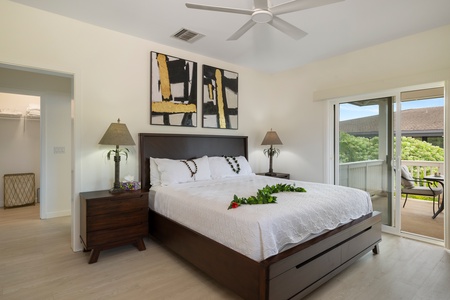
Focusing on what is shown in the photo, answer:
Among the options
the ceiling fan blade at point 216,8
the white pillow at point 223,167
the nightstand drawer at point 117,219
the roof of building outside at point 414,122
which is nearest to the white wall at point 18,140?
the nightstand drawer at point 117,219

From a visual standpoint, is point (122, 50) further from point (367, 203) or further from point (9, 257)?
point (367, 203)

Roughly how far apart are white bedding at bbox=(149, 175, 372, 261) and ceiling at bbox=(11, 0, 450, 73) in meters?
1.98

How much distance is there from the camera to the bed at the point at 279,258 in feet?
5.32

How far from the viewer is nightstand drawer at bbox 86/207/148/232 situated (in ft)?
8.23

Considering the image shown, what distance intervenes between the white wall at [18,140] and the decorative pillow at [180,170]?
3727mm

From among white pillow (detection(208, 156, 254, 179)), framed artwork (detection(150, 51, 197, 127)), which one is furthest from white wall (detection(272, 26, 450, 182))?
framed artwork (detection(150, 51, 197, 127))

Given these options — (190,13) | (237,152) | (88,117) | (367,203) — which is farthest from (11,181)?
(367,203)

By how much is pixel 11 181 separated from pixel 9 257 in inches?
111

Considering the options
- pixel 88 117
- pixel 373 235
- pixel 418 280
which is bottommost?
pixel 418 280

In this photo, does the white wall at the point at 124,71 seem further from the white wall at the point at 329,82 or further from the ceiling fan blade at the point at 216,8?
the ceiling fan blade at the point at 216,8

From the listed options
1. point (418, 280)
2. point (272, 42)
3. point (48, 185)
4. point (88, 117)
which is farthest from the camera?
point (48, 185)

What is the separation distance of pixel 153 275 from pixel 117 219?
76 cm

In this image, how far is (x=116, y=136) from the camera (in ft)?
9.18

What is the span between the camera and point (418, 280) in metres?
2.21
